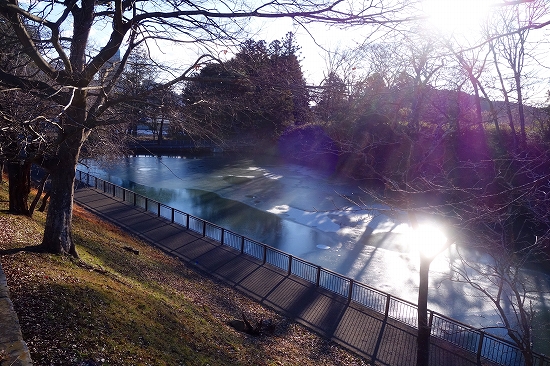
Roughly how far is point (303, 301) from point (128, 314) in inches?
236

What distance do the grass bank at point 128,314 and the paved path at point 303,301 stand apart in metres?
0.50

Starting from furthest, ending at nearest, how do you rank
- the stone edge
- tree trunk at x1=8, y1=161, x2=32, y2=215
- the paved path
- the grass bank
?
tree trunk at x1=8, y1=161, x2=32, y2=215
the paved path
the grass bank
the stone edge

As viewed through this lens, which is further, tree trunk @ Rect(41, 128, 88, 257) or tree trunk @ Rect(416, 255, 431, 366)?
tree trunk @ Rect(41, 128, 88, 257)

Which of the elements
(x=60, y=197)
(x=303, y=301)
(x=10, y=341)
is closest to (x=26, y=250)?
(x=60, y=197)

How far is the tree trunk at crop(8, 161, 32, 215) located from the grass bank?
16.8 inches

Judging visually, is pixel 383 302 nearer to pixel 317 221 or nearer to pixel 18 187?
pixel 317 221

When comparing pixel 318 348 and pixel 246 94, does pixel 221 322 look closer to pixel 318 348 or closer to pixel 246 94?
pixel 318 348

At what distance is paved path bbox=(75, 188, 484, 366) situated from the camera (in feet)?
30.6

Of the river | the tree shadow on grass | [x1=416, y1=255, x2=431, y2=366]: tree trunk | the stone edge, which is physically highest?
the stone edge

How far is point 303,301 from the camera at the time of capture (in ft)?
37.8

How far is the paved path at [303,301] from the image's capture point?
9.32 metres

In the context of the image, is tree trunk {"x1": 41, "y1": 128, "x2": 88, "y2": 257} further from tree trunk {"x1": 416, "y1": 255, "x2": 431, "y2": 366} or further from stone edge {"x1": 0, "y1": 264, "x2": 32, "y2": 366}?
tree trunk {"x1": 416, "y1": 255, "x2": 431, "y2": 366}

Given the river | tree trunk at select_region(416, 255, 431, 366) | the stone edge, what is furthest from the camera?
the river

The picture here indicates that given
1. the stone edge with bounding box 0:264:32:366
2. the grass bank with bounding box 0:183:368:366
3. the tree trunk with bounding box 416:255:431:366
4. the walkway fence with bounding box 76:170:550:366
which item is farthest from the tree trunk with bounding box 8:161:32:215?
the tree trunk with bounding box 416:255:431:366
